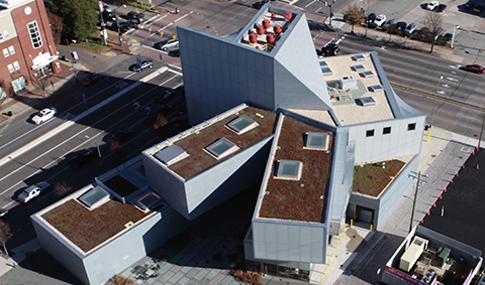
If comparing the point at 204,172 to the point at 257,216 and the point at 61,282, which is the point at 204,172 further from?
the point at 61,282

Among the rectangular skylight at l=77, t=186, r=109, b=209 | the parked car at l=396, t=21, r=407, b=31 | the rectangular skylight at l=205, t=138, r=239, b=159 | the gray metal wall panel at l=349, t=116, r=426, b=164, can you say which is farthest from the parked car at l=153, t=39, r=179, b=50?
the gray metal wall panel at l=349, t=116, r=426, b=164

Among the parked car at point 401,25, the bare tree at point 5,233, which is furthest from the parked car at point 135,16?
the bare tree at point 5,233

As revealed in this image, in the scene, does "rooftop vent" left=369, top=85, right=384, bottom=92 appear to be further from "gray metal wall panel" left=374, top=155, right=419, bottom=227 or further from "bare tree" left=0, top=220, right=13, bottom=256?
"bare tree" left=0, top=220, right=13, bottom=256

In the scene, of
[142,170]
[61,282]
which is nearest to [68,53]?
[142,170]

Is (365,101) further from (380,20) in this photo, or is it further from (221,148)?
(380,20)

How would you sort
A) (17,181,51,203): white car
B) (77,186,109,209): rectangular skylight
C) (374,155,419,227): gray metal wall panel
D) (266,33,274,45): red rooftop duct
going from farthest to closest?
(266,33,274,45): red rooftop duct → (17,181,51,203): white car → (374,155,419,227): gray metal wall panel → (77,186,109,209): rectangular skylight

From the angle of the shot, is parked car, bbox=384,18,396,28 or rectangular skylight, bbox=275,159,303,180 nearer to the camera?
rectangular skylight, bbox=275,159,303,180

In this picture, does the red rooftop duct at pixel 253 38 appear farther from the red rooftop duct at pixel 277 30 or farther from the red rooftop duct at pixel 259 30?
the red rooftop duct at pixel 277 30
